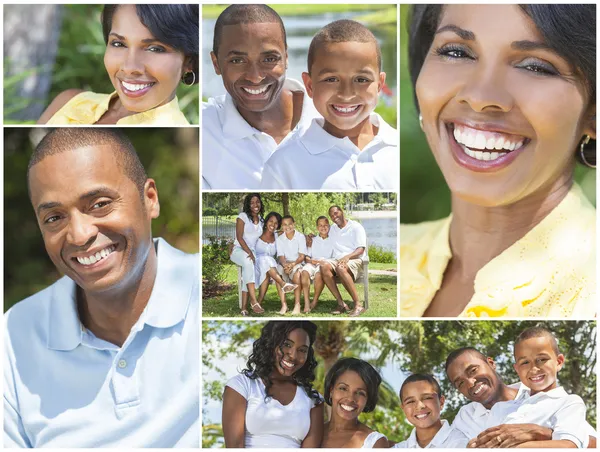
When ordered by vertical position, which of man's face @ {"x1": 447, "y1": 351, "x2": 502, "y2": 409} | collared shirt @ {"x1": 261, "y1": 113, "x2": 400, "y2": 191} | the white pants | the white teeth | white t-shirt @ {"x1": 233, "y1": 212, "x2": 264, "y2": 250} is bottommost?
man's face @ {"x1": 447, "y1": 351, "x2": 502, "y2": 409}

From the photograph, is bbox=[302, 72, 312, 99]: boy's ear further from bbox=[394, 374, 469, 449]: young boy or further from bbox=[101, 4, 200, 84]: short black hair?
bbox=[394, 374, 469, 449]: young boy

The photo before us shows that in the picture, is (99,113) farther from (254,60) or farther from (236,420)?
(236,420)

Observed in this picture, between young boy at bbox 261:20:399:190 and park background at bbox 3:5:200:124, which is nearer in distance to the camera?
young boy at bbox 261:20:399:190

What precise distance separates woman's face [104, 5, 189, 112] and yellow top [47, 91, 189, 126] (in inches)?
1.4

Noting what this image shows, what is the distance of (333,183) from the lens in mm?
4195

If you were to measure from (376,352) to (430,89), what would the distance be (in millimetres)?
1257

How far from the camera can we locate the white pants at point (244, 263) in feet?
13.9

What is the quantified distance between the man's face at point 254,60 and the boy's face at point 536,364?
1.67m

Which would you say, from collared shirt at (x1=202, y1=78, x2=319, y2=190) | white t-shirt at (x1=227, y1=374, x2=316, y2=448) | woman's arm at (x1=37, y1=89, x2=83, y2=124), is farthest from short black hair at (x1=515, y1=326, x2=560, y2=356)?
woman's arm at (x1=37, y1=89, x2=83, y2=124)

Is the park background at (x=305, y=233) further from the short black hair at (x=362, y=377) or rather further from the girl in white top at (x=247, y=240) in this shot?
the short black hair at (x=362, y=377)

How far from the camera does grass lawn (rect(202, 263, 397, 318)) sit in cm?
422

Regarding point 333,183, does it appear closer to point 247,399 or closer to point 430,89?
point 430,89

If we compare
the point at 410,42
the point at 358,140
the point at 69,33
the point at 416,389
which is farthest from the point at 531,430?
the point at 69,33

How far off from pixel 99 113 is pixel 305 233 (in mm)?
1119
